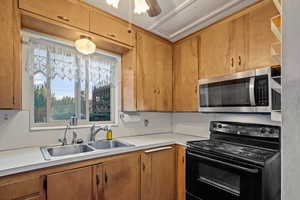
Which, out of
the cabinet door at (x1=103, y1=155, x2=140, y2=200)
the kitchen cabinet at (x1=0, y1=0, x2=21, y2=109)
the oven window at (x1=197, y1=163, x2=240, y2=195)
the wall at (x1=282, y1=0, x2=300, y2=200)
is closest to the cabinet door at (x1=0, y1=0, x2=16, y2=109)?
the kitchen cabinet at (x1=0, y1=0, x2=21, y2=109)

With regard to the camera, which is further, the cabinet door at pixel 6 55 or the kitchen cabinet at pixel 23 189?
the cabinet door at pixel 6 55

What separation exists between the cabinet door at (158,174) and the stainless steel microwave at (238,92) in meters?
0.73

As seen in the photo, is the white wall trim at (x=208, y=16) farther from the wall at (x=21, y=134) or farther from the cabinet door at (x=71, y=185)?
the cabinet door at (x=71, y=185)

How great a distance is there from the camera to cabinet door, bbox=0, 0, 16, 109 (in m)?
1.24

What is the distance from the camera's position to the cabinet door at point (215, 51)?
1.89 m

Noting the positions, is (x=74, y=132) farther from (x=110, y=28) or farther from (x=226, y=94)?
(x=226, y=94)

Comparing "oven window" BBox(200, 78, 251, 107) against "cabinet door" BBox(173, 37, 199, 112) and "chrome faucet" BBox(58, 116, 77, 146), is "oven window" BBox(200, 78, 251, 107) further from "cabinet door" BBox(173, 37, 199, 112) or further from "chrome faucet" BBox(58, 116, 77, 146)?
"chrome faucet" BBox(58, 116, 77, 146)

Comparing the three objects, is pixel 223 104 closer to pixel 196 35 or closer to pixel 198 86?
pixel 198 86

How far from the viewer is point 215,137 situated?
2094 millimetres

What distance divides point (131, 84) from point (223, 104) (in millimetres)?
1138

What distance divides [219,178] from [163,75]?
150 centimetres

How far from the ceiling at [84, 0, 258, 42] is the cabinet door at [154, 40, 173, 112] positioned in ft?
0.80

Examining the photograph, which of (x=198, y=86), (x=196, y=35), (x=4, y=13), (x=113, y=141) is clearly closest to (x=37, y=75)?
(x=4, y=13)

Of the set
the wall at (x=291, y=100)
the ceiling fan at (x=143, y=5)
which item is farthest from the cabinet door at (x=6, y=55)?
the wall at (x=291, y=100)
